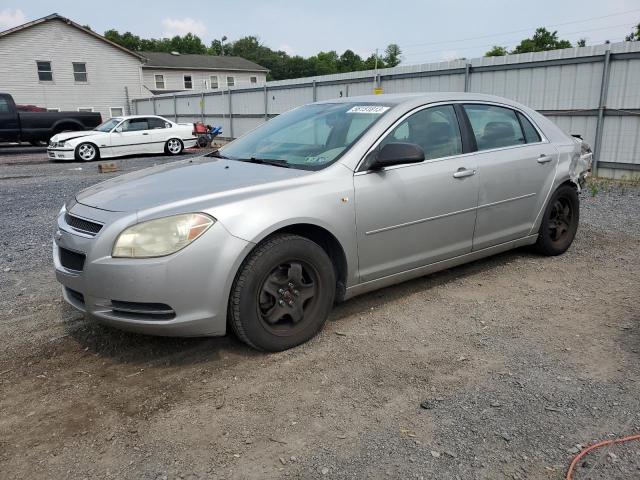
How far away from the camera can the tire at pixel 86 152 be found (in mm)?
16281

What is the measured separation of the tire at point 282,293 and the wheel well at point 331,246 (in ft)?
0.36

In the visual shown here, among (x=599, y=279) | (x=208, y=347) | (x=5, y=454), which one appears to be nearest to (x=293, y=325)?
(x=208, y=347)

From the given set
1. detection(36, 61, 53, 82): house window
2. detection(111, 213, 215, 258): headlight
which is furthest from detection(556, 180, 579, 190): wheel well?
detection(36, 61, 53, 82): house window

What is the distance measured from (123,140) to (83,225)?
49.2 ft

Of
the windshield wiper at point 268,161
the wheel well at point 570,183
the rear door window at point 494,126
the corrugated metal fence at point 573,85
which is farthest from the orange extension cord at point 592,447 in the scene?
the corrugated metal fence at point 573,85

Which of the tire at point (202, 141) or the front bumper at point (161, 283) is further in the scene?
the tire at point (202, 141)

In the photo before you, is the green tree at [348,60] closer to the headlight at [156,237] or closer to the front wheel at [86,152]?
the front wheel at [86,152]

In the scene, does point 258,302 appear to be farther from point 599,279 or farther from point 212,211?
point 599,279

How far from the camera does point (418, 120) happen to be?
4.12 metres

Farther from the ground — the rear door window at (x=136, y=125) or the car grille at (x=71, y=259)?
the rear door window at (x=136, y=125)

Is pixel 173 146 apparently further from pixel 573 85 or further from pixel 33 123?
pixel 573 85

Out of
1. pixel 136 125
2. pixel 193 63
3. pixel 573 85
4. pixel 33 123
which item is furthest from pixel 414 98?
pixel 193 63

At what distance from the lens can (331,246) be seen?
362 cm

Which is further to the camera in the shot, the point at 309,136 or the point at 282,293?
the point at 309,136
